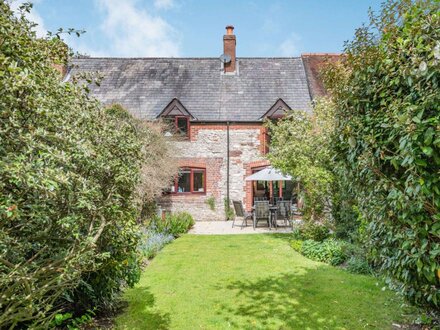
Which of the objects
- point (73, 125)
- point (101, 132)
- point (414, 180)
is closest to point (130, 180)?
point (101, 132)

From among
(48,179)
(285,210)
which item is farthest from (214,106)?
(48,179)

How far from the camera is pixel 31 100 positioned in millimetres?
2922

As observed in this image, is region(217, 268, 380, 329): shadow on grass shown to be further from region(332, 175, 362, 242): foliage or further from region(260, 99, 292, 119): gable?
region(260, 99, 292, 119): gable

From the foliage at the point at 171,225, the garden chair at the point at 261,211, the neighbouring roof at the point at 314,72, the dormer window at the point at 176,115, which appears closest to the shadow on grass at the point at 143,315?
the foliage at the point at 171,225

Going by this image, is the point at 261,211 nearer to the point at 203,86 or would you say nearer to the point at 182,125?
the point at 182,125

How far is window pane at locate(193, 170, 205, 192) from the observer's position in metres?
20.0

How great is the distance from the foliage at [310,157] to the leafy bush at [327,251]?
6.02 ft

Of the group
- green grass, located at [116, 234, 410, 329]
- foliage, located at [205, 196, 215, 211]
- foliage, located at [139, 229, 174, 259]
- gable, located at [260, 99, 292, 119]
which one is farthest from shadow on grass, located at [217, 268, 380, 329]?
gable, located at [260, 99, 292, 119]

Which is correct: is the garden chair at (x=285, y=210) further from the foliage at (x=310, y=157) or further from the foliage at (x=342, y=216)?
the foliage at (x=342, y=216)

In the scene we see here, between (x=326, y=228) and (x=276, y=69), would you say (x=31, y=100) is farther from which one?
(x=276, y=69)

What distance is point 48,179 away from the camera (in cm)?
264

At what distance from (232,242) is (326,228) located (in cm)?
338

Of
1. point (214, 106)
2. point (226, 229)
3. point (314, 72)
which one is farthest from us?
point (314, 72)

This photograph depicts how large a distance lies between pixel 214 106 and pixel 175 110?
2.41 m
